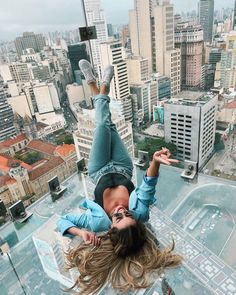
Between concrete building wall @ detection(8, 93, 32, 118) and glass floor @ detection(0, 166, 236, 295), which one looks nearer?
glass floor @ detection(0, 166, 236, 295)

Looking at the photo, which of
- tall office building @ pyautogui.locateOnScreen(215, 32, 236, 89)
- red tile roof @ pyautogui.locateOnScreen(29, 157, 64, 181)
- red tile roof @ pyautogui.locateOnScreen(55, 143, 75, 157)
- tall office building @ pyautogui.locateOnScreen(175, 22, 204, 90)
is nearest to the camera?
red tile roof @ pyautogui.locateOnScreen(29, 157, 64, 181)

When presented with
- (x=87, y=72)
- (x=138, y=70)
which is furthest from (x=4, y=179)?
(x=138, y=70)

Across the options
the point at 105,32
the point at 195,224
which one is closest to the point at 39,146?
the point at 105,32

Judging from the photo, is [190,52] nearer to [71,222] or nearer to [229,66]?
[229,66]

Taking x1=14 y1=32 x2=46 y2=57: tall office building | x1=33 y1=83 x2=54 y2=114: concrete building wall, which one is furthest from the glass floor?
x1=14 y1=32 x2=46 y2=57: tall office building

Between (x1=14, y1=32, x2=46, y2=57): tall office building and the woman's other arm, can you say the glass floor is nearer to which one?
the woman's other arm
